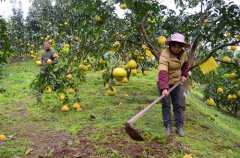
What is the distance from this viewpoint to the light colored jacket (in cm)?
382

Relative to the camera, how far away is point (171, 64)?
152 inches

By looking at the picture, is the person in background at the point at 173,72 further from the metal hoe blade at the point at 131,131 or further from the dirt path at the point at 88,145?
the metal hoe blade at the point at 131,131

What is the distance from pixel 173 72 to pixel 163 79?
33 centimetres

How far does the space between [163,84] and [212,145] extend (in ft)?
3.43

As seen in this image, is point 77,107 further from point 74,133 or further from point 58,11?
point 58,11

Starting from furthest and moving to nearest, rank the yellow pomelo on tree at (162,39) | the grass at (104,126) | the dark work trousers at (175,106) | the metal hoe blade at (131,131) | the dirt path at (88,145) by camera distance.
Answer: the yellow pomelo on tree at (162,39) < the dark work trousers at (175,106) < the grass at (104,126) < the dirt path at (88,145) < the metal hoe blade at (131,131)

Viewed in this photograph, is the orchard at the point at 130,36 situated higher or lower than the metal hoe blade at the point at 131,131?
higher

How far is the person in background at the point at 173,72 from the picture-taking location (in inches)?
148

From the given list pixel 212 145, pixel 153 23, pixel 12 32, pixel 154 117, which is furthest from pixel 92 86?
pixel 12 32

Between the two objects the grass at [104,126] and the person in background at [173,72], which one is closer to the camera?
the grass at [104,126]

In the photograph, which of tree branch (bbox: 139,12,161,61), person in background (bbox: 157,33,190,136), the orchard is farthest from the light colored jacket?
tree branch (bbox: 139,12,161,61)

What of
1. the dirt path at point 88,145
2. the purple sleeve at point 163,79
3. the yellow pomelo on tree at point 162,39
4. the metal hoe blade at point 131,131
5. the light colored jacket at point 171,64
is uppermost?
the yellow pomelo on tree at point 162,39

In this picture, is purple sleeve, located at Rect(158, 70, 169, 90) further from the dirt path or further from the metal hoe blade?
the metal hoe blade

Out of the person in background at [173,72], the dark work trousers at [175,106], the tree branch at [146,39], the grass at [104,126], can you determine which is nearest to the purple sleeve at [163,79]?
the person in background at [173,72]
